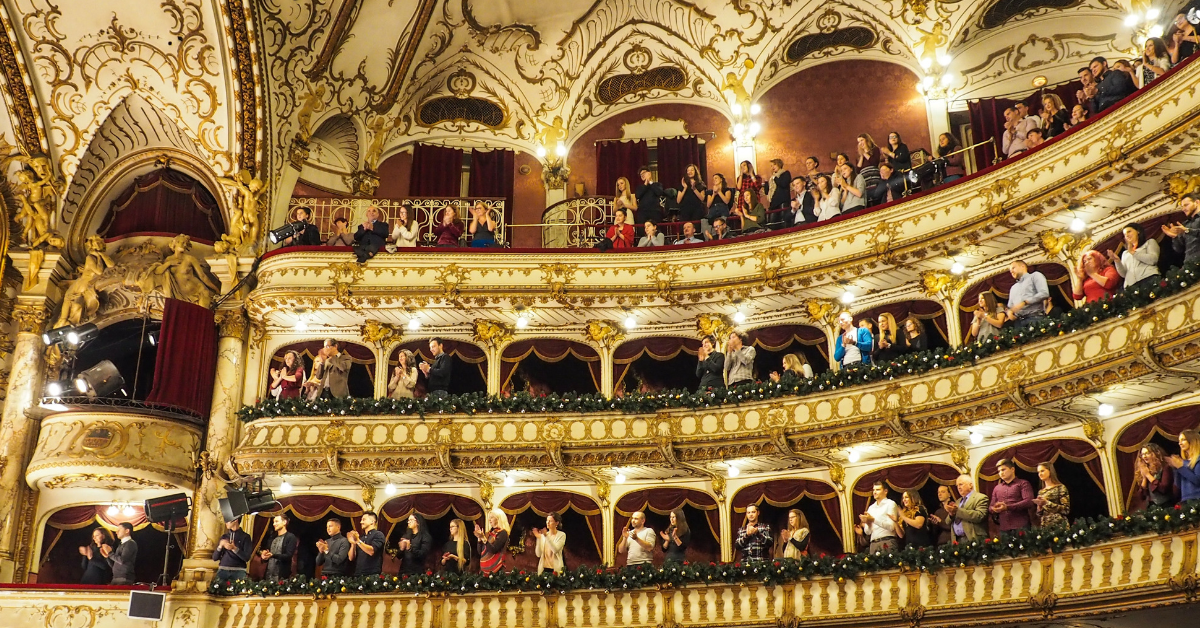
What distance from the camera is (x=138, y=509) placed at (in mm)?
19266

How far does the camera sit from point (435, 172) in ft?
74.5

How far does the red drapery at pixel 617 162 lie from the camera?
22.3 metres

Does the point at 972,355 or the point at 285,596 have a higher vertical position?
the point at 972,355

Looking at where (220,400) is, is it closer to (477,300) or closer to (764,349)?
(477,300)

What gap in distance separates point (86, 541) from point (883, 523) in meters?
13.8

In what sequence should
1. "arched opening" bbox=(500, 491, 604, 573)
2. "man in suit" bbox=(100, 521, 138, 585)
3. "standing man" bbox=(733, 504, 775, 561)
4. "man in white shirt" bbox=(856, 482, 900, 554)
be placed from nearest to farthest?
"man in white shirt" bbox=(856, 482, 900, 554) < "standing man" bbox=(733, 504, 775, 561) < "man in suit" bbox=(100, 521, 138, 585) < "arched opening" bbox=(500, 491, 604, 573)

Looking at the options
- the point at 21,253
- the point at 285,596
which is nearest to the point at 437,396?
the point at 285,596

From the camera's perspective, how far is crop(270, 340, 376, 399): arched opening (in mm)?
20031

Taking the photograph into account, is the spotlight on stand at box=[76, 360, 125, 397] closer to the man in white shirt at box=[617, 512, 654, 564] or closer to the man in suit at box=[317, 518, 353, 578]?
the man in suit at box=[317, 518, 353, 578]

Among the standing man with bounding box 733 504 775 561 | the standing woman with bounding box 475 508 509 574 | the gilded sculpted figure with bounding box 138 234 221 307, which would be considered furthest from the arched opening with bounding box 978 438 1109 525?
the gilded sculpted figure with bounding box 138 234 221 307

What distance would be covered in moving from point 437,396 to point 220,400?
4.02 metres

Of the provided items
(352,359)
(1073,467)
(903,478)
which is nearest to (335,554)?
(352,359)

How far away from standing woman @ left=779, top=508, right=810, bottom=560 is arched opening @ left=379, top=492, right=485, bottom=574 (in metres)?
5.78

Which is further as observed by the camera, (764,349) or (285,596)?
(764,349)
